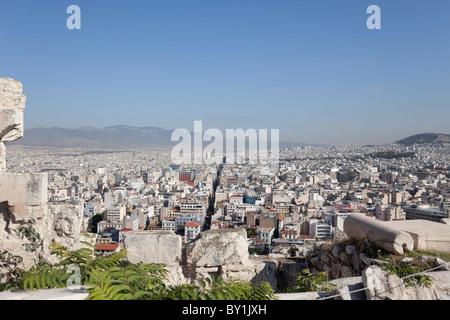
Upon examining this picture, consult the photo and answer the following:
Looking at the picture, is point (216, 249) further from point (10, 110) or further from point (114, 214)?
point (114, 214)

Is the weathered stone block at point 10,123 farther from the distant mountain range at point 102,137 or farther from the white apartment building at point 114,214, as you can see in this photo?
the distant mountain range at point 102,137

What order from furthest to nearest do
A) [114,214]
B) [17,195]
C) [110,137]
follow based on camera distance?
[110,137] < [114,214] < [17,195]

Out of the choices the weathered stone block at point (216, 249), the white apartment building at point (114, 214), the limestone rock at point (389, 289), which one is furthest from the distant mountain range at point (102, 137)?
the limestone rock at point (389, 289)

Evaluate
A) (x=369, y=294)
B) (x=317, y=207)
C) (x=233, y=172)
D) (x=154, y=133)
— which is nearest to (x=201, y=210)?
(x=317, y=207)

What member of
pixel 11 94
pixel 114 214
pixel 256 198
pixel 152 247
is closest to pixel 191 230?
pixel 114 214

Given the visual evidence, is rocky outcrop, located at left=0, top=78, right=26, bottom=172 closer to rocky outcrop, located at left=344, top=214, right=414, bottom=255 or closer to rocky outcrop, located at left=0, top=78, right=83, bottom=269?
rocky outcrop, located at left=0, top=78, right=83, bottom=269

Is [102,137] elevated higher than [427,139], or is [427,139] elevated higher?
[102,137]

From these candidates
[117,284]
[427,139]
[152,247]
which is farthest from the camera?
[427,139]
